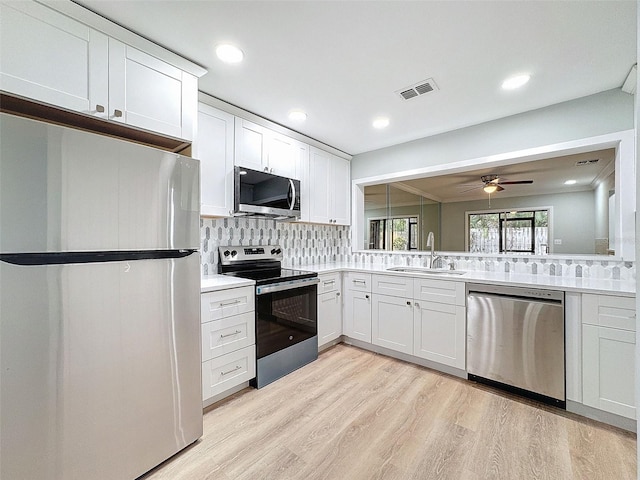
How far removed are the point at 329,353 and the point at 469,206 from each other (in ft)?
8.48

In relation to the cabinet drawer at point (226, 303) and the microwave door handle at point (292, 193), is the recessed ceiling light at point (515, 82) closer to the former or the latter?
the microwave door handle at point (292, 193)

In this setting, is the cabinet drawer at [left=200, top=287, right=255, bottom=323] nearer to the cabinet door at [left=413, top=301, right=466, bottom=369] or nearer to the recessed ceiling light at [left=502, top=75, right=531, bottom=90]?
the cabinet door at [left=413, top=301, right=466, bottom=369]

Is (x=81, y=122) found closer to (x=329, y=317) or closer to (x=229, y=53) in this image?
(x=229, y=53)

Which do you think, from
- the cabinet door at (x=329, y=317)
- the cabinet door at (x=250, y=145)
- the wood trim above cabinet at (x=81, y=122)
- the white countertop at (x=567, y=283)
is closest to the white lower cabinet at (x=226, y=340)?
the cabinet door at (x=329, y=317)

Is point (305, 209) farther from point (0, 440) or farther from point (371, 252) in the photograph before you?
point (0, 440)

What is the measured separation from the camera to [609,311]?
6.18 ft

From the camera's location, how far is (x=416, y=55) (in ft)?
5.89

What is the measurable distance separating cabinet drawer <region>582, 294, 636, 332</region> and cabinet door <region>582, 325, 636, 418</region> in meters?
0.04

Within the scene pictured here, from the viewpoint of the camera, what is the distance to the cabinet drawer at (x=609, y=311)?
1.82m

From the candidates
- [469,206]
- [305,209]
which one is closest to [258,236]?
[305,209]

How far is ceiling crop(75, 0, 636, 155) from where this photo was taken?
1.44 m

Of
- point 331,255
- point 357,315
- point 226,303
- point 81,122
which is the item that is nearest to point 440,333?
point 357,315

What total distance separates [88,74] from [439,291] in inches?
117

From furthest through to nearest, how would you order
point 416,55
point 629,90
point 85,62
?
point 629,90 → point 416,55 → point 85,62
